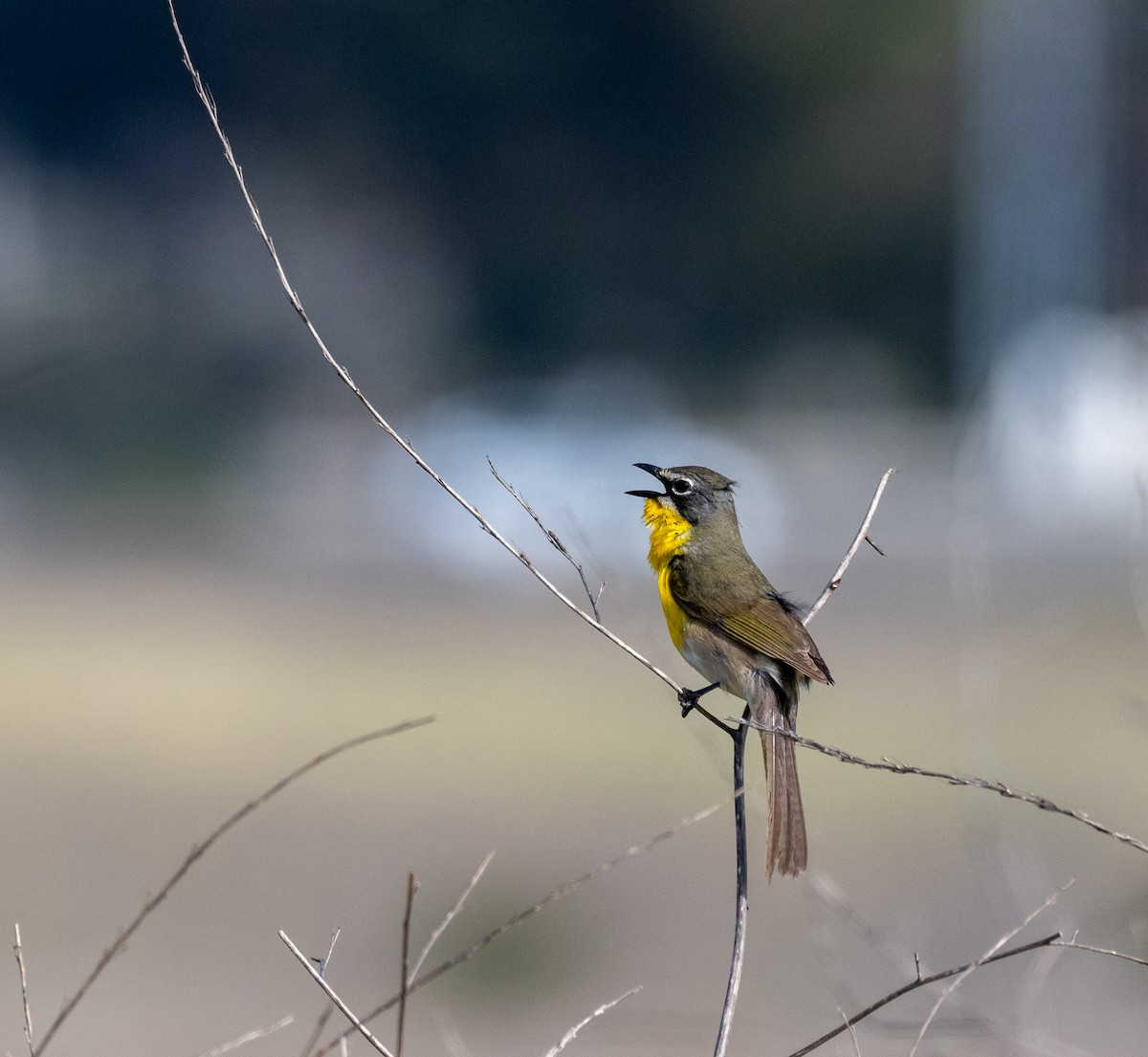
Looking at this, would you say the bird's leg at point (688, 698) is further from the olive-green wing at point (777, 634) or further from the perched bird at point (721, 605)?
the olive-green wing at point (777, 634)

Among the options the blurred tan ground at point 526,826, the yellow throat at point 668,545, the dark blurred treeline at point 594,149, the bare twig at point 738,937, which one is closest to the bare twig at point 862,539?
the bare twig at point 738,937

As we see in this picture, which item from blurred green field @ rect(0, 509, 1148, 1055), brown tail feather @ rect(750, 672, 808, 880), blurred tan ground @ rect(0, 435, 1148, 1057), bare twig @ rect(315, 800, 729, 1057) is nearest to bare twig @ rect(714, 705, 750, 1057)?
bare twig @ rect(315, 800, 729, 1057)

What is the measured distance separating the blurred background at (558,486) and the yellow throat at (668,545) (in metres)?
0.39

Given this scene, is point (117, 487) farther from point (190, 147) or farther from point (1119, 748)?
point (1119, 748)

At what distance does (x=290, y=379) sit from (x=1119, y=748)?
105 feet

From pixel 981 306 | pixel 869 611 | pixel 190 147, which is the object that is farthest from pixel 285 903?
pixel 190 147

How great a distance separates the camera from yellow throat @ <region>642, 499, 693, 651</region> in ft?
16.3

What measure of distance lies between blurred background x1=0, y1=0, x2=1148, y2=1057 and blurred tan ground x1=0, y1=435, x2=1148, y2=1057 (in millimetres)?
54

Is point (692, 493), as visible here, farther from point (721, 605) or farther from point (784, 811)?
point (784, 811)

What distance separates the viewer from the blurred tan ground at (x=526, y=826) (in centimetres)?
952

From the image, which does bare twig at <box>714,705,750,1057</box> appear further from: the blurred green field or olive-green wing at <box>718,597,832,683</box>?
the blurred green field

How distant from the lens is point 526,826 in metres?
11.9

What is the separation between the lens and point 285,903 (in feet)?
35.4

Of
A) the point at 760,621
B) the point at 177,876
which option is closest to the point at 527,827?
the point at 760,621
